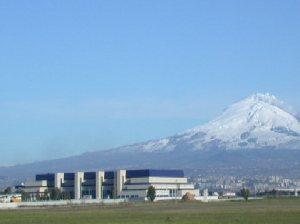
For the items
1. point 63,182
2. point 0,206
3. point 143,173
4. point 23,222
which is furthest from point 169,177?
point 23,222

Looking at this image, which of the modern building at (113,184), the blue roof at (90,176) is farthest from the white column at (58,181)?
the blue roof at (90,176)

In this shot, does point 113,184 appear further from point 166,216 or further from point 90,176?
point 166,216

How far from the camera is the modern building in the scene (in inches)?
7338

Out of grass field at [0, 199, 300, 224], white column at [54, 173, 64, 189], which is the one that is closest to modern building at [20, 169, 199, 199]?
white column at [54, 173, 64, 189]

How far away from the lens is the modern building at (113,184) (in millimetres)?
186375

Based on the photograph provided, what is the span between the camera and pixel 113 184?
190500 millimetres

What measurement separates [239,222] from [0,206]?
241 feet

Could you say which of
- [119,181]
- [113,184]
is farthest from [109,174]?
[119,181]

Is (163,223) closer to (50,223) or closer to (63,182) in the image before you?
(50,223)

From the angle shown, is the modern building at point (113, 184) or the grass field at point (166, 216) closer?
the grass field at point (166, 216)

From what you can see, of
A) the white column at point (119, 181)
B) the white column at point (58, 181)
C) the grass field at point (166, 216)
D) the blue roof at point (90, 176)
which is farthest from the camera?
the white column at point (58, 181)

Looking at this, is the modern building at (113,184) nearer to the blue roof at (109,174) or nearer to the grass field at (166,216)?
the blue roof at (109,174)

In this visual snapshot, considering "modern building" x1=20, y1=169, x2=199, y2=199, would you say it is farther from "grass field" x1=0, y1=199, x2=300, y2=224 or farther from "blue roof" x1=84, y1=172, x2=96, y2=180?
"grass field" x1=0, y1=199, x2=300, y2=224

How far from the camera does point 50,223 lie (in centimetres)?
5834
